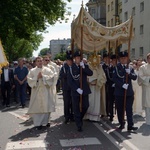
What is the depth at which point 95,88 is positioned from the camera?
9992mm

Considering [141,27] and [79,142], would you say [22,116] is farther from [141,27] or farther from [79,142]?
[141,27]

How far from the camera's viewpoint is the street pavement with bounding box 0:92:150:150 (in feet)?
23.7

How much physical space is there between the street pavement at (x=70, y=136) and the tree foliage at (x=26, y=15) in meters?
10.2

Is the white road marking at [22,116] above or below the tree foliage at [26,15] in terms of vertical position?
below

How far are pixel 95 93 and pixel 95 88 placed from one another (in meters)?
0.15

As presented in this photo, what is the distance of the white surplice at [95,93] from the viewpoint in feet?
32.2

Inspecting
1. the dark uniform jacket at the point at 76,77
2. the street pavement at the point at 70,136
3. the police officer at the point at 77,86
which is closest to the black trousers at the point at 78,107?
the police officer at the point at 77,86

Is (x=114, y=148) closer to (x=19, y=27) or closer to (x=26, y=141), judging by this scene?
(x=26, y=141)

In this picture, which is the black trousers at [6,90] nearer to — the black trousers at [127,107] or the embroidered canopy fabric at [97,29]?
the embroidered canopy fabric at [97,29]

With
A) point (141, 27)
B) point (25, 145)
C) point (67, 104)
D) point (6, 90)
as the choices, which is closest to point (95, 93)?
point (67, 104)

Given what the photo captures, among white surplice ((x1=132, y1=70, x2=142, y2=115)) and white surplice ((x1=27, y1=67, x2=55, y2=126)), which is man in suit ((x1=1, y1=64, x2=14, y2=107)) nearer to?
white surplice ((x1=27, y1=67, x2=55, y2=126))

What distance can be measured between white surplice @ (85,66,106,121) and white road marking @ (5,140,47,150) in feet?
8.43

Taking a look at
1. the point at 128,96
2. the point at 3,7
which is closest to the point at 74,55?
the point at 128,96

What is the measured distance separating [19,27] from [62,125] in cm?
1190
